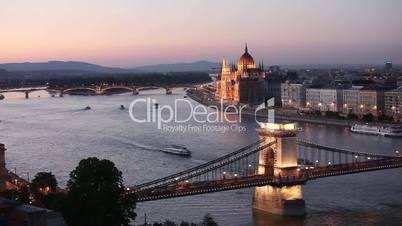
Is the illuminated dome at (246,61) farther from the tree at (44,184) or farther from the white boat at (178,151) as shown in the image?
the tree at (44,184)

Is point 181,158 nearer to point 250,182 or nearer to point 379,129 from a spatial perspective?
point 250,182

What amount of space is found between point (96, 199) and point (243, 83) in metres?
35.6

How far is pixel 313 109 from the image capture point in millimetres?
31766

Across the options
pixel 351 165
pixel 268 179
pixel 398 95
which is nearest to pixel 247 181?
pixel 268 179

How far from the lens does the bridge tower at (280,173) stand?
10.6 m

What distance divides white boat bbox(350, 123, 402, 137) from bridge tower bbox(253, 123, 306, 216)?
35.7ft

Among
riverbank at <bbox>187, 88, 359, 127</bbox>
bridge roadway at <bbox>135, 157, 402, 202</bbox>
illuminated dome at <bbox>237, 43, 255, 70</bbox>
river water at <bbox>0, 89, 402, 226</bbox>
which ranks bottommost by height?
river water at <bbox>0, 89, 402, 226</bbox>

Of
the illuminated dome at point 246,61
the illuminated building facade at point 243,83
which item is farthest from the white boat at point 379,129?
the illuminated dome at point 246,61

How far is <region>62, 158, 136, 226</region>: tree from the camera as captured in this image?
8.01 metres

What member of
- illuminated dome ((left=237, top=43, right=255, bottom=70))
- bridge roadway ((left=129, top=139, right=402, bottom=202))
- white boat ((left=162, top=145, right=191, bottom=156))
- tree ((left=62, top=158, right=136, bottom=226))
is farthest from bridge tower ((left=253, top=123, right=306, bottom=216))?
illuminated dome ((left=237, top=43, right=255, bottom=70))

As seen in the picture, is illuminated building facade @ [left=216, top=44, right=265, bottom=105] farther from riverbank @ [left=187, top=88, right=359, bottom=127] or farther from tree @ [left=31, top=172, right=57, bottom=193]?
tree @ [left=31, top=172, right=57, bottom=193]

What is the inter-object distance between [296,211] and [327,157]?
488cm

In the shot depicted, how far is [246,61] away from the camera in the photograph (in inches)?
1924

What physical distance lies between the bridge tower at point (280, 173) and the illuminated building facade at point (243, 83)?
27.8 meters
